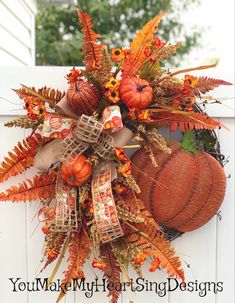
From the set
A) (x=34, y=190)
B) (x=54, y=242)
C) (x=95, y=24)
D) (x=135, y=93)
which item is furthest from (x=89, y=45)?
(x=95, y=24)

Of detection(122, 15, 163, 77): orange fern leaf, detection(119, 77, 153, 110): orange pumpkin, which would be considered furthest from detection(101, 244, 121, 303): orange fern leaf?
detection(122, 15, 163, 77): orange fern leaf

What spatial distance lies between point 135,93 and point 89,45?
22 cm

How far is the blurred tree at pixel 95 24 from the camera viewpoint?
6145mm

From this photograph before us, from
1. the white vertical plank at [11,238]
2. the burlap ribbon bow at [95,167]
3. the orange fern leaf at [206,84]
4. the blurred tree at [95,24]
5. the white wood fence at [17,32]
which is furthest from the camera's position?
the blurred tree at [95,24]

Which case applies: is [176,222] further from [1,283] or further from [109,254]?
[1,283]

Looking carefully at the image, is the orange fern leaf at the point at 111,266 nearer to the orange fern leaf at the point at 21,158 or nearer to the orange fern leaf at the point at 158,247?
the orange fern leaf at the point at 158,247

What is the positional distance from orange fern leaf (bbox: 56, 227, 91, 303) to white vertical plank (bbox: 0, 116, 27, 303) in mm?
265

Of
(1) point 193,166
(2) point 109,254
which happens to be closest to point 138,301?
(2) point 109,254

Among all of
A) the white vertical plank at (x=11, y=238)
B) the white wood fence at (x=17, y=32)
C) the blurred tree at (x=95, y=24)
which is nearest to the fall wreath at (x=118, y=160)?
the white vertical plank at (x=11, y=238)

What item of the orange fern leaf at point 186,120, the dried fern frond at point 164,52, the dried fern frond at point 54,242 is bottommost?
the dried fern frond at point 54,242

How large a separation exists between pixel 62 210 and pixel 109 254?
25cm

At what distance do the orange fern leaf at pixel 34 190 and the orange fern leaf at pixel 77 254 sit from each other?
0.17 meters

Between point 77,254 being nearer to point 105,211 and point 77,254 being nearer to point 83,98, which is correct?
point 105,211

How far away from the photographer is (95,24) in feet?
21.2
